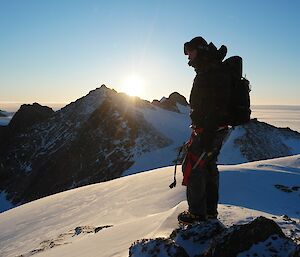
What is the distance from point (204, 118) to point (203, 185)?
1021mm

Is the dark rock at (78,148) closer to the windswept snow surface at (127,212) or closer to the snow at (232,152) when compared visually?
the snow at (232,152)

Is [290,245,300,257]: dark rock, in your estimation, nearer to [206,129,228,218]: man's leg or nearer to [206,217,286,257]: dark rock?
[206,217,286,257]: dark rock

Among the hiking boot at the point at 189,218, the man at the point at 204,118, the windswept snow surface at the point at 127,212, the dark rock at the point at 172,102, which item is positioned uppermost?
the dark rock at the point at 172,102

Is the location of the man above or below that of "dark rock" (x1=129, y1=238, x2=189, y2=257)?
above

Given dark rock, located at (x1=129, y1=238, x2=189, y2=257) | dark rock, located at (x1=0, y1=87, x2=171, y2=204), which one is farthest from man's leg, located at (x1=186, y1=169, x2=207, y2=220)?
dark rock, located at (x1=0, y1=87, x2=171, y2=204)

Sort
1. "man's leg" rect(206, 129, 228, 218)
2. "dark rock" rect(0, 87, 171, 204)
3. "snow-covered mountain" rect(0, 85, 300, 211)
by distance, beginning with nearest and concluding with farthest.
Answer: "man's leg" rect(206, 129, 228, 218), "snow-covered mountain" rect(0, 85, 300, 211), "dark rock" rect(0, 87, 171, 204)

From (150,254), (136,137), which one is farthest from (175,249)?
(136,137)

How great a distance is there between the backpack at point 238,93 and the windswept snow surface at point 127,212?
5.49ft

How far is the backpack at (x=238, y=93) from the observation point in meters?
6.00

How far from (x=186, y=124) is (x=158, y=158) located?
14.1 m

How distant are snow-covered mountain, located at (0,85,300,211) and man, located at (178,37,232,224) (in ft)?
106

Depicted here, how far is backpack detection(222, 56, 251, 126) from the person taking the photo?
19.7ft

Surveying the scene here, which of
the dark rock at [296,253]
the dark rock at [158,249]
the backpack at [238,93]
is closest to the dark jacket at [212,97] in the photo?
the backpack at [238,93]

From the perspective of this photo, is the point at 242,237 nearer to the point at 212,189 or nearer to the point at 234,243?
the point at 234,243
